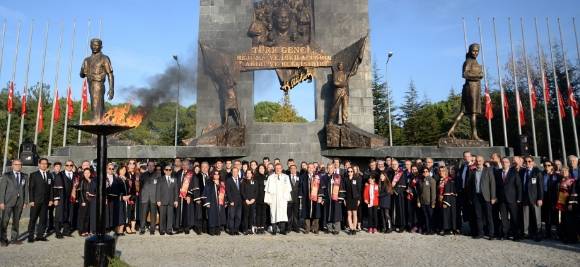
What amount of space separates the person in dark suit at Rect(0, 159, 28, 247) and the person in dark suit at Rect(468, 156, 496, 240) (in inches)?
402

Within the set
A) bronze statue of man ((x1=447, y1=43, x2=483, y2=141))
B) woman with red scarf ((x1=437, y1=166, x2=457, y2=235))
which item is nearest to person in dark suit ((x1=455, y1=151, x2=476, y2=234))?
woman with red scarf ((x1=437, y1=166, x2=457, y2=235))

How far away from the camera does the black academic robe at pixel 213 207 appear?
33.9 ft

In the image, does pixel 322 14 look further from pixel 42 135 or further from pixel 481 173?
pixel 42 135

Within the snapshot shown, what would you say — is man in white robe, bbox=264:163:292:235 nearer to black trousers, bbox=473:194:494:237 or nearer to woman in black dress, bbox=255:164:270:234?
Result: woman in black dress, bbox=255:164:270:234

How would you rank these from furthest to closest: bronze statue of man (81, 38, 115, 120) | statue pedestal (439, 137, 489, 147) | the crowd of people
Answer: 1. statue pedestal (439, 137, 489, 147)
2. bronze statue of man (81, 38, 115, 120)
3. the crowd of people

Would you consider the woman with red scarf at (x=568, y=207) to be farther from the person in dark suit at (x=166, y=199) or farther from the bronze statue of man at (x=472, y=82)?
the person in dark suit at (x=166, y=199)

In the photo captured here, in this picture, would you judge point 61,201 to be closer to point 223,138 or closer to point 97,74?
point 97,74

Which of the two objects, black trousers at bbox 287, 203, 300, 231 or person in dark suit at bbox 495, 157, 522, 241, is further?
black trousers at bbox 287, 203, 300, 231

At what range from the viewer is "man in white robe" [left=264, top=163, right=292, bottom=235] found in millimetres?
10445

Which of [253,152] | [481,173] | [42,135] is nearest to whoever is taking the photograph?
[481,173]

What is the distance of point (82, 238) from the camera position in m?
9.87

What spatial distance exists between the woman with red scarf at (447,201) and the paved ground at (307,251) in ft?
1.50

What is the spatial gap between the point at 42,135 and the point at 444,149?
35234 mm

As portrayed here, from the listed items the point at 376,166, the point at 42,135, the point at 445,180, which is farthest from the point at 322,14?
the point at 42,135
